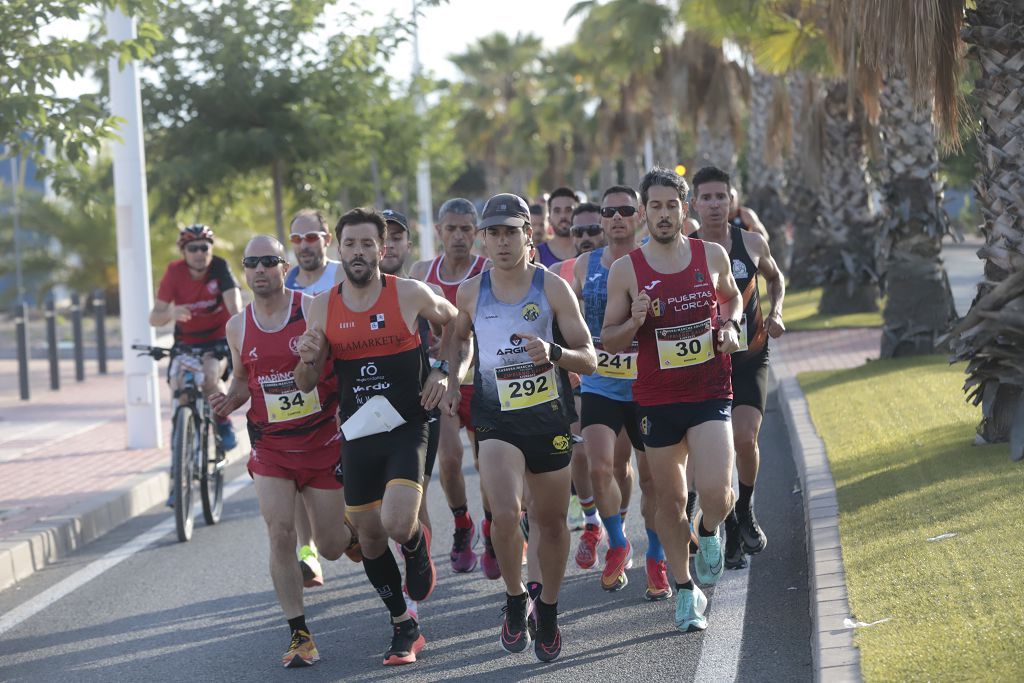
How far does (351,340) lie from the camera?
6723mm

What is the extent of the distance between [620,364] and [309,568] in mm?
2003

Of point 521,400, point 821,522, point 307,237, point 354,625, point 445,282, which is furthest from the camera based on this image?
point 307,237

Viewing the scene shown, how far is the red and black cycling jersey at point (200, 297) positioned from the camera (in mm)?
10773

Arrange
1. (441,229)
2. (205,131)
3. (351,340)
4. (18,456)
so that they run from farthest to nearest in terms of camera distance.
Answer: (205,131) → (18,456) → (441,229) → (351,340)

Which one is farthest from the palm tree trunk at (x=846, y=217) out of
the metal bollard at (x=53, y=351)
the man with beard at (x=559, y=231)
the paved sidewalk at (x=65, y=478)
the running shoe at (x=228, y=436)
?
the man with beard at (x=559, y=231)

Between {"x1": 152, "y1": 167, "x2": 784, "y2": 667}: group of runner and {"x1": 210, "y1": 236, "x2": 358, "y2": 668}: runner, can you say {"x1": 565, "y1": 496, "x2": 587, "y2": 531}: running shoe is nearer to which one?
{"x1": 152, "y1": 167, "x2": 784, "y2": 667}: group of runner

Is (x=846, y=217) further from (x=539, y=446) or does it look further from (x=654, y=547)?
(x=539, y=446)

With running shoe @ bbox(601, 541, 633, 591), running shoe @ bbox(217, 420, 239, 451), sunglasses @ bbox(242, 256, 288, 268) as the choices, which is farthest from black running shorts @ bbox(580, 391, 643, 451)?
running shoe @ bbox(217, 420, 239, 451)

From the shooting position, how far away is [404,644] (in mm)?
6762

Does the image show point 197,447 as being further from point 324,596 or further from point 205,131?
point 205,131

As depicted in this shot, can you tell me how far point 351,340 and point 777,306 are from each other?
269cm

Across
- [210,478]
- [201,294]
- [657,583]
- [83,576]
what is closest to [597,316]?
[657,583]

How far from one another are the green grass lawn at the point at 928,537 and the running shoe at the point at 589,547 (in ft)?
4.38

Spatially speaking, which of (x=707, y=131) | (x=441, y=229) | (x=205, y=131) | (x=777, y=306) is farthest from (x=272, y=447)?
(x=707, y=131)
